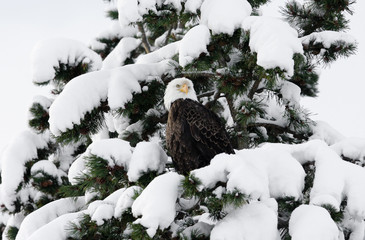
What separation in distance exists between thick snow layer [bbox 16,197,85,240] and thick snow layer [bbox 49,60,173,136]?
3.81ft

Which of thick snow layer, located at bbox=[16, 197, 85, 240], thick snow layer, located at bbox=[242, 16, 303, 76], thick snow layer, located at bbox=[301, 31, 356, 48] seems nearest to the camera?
thick snow layer, located at bbox=[242, 16, 303, 76]

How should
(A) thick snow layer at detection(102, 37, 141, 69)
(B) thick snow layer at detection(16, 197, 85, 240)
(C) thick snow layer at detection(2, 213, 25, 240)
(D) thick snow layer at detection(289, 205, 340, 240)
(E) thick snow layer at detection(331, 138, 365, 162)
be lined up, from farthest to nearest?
(A) thick snow layer at detection(102, 37, 141, 69) → (C) thick snow layer at detection(2, 213, 25, 240) → (B) thick snow layer at detection(16, 197, 85, 240) → (E) thick snow layer at detection(331, 138, 365, 162) → (D) thick snow layer at detection(289, 205, 340, 240)

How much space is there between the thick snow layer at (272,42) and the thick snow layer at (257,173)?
54 centimetres

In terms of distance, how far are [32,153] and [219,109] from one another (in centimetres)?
209

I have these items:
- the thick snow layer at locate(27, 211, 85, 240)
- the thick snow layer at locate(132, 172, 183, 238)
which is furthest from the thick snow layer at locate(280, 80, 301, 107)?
the thick snow layer at locate(27, 211, 85, 240)

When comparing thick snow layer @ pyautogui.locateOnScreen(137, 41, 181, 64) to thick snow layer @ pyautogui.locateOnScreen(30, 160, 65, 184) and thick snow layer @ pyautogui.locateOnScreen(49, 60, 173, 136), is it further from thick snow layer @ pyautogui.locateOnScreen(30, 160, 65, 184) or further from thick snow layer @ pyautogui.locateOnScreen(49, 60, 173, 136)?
thick snow layer @ pyautogui.locateOnScreen(30, 160, 65, 184)

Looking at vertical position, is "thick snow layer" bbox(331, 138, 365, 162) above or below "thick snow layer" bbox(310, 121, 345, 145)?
above

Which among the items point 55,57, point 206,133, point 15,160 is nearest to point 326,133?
point 206,133

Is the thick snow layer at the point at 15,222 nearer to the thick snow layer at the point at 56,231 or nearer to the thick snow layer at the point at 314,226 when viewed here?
the thick snow layer at the point at 56,231

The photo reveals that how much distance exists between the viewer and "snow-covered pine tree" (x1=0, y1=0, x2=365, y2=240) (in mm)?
2322

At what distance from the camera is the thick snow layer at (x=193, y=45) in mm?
3232

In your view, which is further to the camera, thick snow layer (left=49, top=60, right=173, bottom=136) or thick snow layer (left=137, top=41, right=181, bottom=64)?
thick snow layer (left=137, top=41, right=181, bottom=64)

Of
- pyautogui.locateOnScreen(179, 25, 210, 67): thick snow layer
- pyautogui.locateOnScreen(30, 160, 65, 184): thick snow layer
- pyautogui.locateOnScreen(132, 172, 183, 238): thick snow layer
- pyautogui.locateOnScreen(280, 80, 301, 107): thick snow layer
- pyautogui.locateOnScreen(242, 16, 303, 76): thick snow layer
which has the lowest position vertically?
pyautogui.locateOnScreen(30, 160, 65, 184): thick snow layer

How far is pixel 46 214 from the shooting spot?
14.0ft
